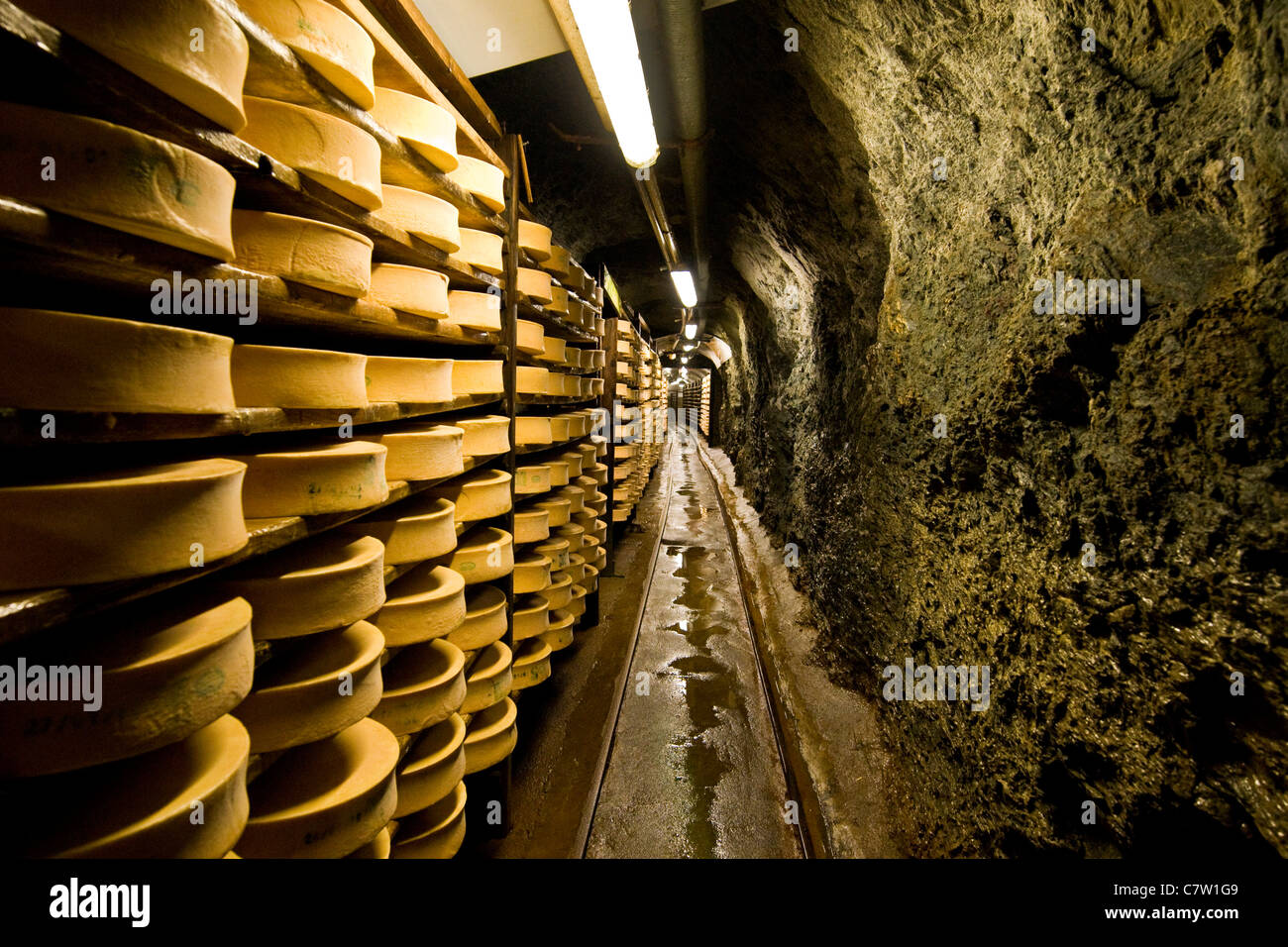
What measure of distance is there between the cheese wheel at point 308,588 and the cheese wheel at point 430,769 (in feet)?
2.66

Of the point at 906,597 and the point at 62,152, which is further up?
the point at 62,152

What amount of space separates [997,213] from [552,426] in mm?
2645

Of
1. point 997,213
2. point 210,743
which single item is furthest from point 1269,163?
point 210,743

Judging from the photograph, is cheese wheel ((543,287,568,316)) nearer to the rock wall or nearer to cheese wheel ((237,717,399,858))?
the rock wall

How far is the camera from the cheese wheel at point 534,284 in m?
3.11

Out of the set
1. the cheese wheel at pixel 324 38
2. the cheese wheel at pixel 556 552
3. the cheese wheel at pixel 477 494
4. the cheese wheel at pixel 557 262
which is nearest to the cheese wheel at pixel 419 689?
the cheese wheel at pixel 477 494

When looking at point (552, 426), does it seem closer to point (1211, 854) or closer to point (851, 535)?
point (851, 535)

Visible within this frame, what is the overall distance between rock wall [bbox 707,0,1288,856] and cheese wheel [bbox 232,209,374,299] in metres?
2.28

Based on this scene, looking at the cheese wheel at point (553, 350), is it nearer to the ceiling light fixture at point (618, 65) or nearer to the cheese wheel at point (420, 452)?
the ceiling light fixture at point (618, 65)

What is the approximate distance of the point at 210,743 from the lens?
1.09 meters

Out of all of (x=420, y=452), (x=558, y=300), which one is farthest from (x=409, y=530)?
(x=558, y=300)

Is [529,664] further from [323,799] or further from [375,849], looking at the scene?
[323,799]

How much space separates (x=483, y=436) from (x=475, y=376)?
0.28 m

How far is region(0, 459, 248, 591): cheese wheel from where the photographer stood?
0.80 meters
